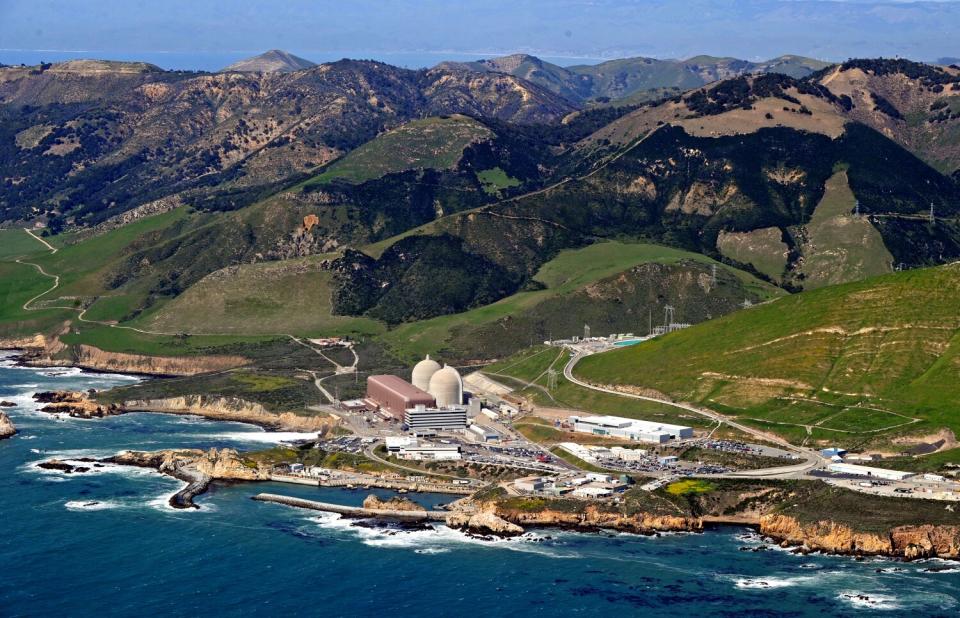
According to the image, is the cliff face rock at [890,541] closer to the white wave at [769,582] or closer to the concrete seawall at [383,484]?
the white wave at [769,582]

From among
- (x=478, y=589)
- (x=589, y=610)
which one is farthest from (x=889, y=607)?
(x=478, y=589)

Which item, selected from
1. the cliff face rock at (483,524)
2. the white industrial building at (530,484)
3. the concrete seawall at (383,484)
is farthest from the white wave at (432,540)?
the concrete seawall at (383,484)

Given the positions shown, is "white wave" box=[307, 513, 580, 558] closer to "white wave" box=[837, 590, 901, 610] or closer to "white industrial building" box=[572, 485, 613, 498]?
"white industrial building" box=[572, 485, 613, 498]

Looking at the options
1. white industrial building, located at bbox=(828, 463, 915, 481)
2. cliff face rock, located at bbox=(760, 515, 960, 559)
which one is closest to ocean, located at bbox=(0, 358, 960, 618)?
cliff face rock, located at bbox=(760, 515, 960, 559)

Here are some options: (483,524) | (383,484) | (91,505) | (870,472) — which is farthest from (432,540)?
(870,472)

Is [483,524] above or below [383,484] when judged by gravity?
below

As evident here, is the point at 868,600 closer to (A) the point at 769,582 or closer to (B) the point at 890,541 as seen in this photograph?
(A) the point at 769,582

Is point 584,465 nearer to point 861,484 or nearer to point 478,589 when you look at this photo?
point 861,484
